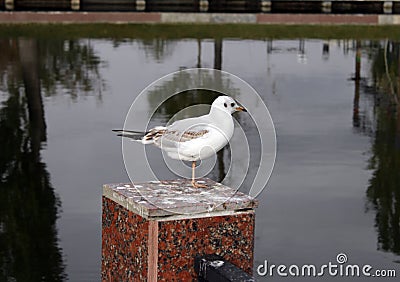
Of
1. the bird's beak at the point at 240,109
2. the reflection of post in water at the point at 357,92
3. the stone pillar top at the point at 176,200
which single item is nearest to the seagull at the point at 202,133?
the bird's beak at the point at 240,109

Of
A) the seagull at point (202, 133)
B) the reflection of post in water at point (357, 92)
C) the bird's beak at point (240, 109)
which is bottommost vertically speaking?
the reflection of post in water at point (357, 92)

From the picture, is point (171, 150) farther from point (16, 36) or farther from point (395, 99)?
point (16, 36)

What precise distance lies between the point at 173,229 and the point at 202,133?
1.39ft

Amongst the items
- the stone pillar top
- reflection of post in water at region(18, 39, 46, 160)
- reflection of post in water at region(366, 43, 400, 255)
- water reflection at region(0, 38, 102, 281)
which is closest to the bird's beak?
the stone pillar top

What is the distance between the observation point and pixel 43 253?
8.44 m

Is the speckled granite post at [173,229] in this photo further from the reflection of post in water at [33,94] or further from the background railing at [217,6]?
the background railing at [217,6]

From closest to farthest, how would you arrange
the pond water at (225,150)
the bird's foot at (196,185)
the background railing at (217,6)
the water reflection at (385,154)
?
the bird's foot at (196,185), the pond water at (225,150), the water reflection at (385,154), the background railing at (217,6)

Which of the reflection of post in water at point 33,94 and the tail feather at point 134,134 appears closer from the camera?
the tail feather at point 134,134

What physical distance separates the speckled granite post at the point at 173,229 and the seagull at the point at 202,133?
21 centimetres

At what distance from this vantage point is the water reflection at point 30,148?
830 centimetres

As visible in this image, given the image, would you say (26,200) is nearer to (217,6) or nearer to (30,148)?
(30,148)

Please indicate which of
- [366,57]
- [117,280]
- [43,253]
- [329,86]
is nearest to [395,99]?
[329,86]

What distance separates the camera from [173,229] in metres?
3.91

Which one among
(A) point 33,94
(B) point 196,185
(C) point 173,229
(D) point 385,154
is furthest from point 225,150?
(C) point 173,229
